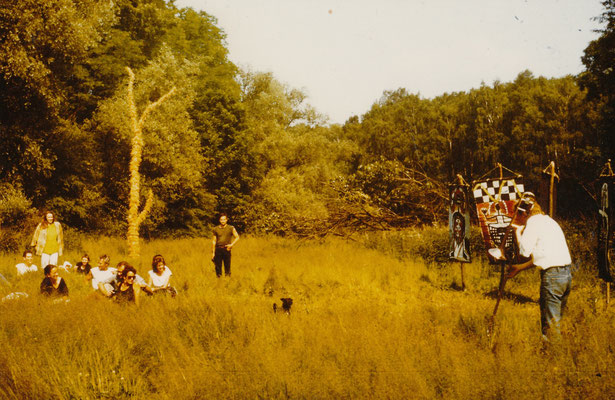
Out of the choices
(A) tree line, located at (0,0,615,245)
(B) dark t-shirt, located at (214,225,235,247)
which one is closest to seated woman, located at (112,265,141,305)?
(B) dark t-shirt, located at (214,225,235,247)

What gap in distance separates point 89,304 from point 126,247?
38.5 feet

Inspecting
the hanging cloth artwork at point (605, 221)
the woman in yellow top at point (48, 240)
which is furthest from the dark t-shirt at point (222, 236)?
the hanging cloth artwork at point (605, 221)

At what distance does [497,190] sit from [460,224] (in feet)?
4.12

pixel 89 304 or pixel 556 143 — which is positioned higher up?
pixel 556 143

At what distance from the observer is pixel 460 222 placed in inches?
396

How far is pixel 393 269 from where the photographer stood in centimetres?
1183

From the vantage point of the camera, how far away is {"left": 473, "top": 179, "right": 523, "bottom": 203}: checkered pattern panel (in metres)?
9.06

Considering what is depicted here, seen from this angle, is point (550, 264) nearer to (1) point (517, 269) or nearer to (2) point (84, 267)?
(1) point (517, 269)

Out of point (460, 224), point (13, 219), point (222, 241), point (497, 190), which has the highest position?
point (497, 190)

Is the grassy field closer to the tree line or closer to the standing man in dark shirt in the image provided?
the standing man in dark shirt

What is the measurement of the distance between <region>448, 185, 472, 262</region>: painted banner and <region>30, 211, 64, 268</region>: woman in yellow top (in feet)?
32.0

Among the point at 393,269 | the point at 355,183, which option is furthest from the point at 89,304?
the point at 355,183

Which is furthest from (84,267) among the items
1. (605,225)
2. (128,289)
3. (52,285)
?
(605,225)

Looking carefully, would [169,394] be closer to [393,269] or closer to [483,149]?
[393,269]
